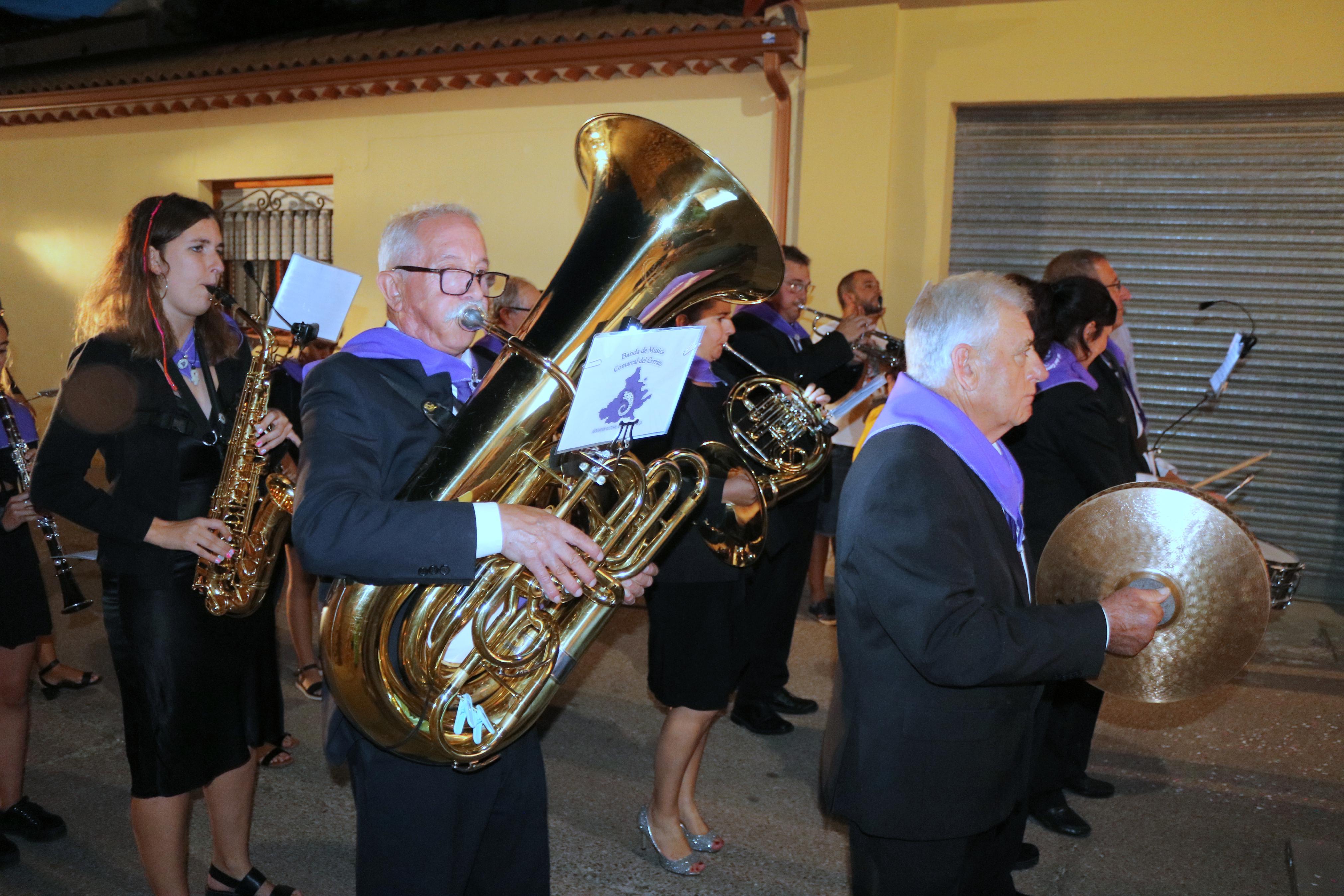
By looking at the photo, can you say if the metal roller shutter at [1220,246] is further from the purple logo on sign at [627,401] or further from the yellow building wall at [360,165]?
the purple logo on sign at [627,401]

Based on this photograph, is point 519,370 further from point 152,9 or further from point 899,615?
point 152,9

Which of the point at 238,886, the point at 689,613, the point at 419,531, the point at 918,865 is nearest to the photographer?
the point at 419,531

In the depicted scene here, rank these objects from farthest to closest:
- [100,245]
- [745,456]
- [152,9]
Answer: [152,9], [100,245], [745,456]

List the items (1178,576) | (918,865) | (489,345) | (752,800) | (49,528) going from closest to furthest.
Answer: (918,865), (1178,576), (49,528), (489,345), (752,800)

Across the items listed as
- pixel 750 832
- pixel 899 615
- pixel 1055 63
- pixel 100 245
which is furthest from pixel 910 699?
pixel 100 245

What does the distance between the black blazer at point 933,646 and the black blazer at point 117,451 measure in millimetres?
1868

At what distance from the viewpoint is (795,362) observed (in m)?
4.44

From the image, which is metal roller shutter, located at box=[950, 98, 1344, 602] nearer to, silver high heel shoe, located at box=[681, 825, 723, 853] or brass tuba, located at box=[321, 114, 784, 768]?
silver high heel shoe, located at box=[681, 825, 723, 853]

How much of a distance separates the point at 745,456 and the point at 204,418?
1.78m

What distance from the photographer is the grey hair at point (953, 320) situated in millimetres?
2209

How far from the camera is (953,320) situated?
224cm

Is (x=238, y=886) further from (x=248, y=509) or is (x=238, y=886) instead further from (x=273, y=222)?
(x=273, y=222)

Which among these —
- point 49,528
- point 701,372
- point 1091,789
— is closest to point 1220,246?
point 1091,789

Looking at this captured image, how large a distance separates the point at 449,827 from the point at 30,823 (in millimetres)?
2497
